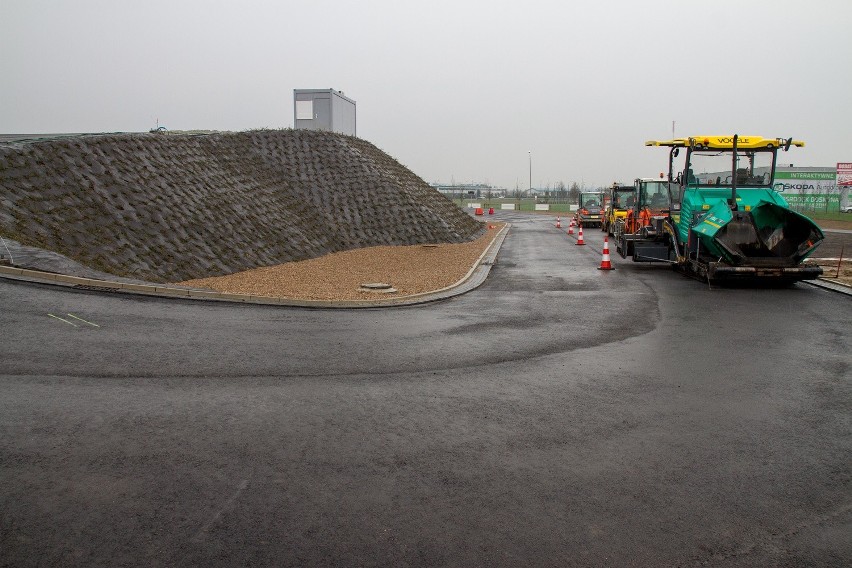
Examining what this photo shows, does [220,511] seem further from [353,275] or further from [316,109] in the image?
[316,109]

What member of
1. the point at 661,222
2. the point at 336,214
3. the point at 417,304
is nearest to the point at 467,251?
the point at 336,214

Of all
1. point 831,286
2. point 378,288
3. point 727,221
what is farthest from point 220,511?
point 831,286

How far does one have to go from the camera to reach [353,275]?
17.1m

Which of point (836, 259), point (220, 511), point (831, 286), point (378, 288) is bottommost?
point (220, 511)

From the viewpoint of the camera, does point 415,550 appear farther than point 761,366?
No

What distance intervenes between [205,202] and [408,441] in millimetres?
16596

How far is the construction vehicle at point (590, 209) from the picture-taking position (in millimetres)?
42625

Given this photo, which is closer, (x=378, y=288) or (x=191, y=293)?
(x=191, y=293)

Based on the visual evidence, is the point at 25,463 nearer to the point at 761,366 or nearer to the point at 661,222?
the point at 761,366

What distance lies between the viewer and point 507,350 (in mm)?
8523

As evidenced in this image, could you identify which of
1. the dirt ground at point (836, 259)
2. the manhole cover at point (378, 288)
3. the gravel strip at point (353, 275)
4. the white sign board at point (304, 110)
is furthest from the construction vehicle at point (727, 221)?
the white sign board at point (304, 110)

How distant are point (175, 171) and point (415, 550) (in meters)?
19.2

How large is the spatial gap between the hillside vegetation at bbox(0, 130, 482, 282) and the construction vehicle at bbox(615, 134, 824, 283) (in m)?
10.9

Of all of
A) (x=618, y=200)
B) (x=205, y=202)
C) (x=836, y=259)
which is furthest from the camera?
(x=618, y=200)
